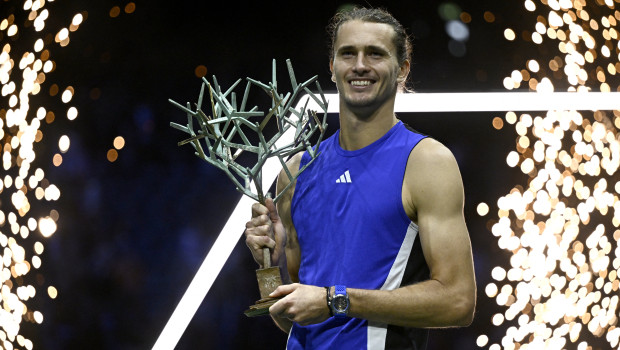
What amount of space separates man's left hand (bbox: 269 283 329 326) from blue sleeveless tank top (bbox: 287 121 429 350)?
0.17m

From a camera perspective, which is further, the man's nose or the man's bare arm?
the man's nose

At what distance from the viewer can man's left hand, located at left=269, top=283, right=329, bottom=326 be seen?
65.5 inches

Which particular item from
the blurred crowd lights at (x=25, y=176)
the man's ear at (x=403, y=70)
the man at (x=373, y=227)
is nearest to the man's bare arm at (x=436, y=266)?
the man at (x=373, y=227)

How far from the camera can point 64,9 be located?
304 centimetres

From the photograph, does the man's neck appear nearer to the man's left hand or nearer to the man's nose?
the man's nose

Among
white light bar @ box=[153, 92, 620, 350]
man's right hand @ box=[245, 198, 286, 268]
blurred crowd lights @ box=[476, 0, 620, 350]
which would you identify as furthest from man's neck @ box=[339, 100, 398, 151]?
blurred crowd lights @ box=[476, 0, 620, 350]

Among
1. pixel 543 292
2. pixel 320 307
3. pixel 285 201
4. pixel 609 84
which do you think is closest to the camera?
pixel 320 307

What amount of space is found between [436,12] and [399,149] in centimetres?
118

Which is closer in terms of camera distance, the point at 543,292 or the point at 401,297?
the point at 401,297

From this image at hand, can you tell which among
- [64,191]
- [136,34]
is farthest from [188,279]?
[136,34]

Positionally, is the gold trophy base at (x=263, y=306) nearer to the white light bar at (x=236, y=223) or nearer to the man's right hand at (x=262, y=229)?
the man's right hand at (x=262, y=229)

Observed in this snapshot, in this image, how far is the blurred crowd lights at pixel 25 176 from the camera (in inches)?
116

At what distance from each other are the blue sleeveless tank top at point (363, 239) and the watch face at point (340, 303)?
0.14 metres

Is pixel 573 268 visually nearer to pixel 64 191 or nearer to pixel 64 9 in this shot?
pixel 64 191
